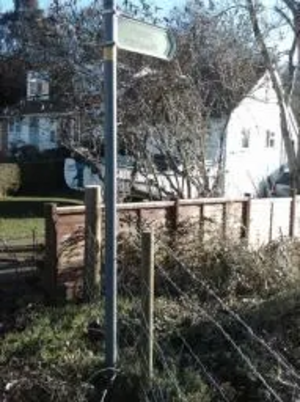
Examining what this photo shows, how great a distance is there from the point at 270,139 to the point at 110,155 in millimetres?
34619

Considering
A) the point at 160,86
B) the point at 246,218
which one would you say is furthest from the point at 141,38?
the point at 160,86

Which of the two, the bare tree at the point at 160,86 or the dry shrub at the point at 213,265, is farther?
the bare tree at the point at 160,86

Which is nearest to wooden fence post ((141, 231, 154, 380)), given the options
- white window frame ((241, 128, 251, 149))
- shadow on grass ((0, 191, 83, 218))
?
shadow on grass ((0, 191, 83, 218))

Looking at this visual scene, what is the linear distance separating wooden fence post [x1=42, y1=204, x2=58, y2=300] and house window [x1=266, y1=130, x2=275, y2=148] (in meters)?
30.8

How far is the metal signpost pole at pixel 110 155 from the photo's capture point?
499cm

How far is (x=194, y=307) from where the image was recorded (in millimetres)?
6961

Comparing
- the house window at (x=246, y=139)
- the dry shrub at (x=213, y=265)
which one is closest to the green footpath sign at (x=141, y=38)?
the dry shrub at (x=213, y=265)

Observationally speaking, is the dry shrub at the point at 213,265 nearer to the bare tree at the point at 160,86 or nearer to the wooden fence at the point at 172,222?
the wooden fence at the point at 172,222

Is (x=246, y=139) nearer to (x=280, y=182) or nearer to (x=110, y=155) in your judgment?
(x=280, y=182)

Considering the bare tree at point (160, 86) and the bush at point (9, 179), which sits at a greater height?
the bare tree at point (160, 86)

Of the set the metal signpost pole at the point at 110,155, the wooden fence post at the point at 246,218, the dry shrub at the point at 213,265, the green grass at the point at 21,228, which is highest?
the metal signpost pole at the point at 110,155

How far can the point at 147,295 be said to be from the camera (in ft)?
17.2

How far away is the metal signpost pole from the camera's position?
16.4 ft

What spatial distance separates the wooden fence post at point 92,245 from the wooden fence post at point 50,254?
15.1 inches
